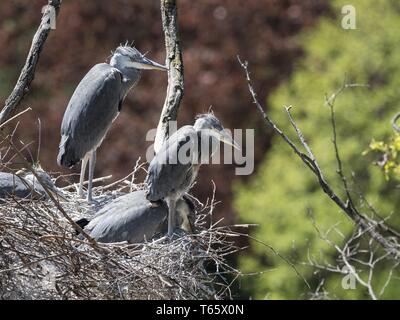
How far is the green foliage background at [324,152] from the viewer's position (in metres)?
11.4

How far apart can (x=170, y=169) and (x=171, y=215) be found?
10.5 inches

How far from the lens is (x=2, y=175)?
24.2 ft

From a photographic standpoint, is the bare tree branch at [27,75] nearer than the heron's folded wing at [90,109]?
Yes

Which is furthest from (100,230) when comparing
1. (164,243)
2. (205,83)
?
(205,83)

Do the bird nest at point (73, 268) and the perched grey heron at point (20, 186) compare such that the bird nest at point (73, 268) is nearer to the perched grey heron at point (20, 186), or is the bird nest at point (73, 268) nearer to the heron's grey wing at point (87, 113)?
the perched grey heron at point (20, 186)

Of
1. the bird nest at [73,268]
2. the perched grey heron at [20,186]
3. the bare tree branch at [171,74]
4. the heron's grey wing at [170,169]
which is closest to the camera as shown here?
the bird nest at [73,268]

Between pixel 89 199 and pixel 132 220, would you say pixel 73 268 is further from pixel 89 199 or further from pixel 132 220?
pixel 89 199

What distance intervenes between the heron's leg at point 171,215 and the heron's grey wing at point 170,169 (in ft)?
0.27

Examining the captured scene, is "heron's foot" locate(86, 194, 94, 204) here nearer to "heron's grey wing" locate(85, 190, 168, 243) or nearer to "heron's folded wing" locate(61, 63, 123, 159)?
"heron's folded wing" locate(61, 63, 123, 159)

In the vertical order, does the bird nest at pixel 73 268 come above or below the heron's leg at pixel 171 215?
below

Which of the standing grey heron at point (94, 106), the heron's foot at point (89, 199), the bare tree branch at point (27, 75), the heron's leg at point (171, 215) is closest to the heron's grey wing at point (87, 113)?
the standing grey heron at point (94, 106)

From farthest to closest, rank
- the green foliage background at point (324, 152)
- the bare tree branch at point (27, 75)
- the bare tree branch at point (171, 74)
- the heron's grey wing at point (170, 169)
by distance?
the green foliage background at point (324, 152), the bare tree branch at point (171, 74), the bare tree branch at point (27, 75), the heron's grey wing at point (170, 169)

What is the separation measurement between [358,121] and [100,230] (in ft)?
16.8
